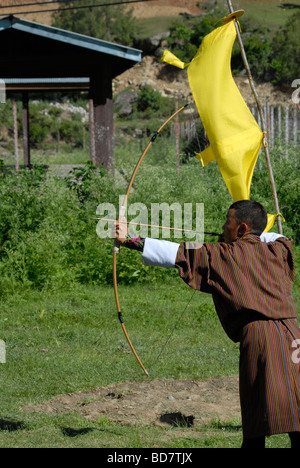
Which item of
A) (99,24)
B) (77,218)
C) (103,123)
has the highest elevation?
(99,24)

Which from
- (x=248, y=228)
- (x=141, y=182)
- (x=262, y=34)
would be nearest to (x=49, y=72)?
(x=141, y=182)

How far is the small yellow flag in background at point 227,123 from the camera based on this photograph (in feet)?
17.5

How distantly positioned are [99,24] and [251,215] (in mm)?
54318

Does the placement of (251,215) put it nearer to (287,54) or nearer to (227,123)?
(227,123)

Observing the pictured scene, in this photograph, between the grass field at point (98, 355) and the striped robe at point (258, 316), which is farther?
the grass field at point (98, 355)

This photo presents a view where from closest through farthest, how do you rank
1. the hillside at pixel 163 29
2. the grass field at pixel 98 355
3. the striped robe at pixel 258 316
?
the striped robe at pixel 258 316, the grass field at pixel 98 355, the hillside at pixel 163 29

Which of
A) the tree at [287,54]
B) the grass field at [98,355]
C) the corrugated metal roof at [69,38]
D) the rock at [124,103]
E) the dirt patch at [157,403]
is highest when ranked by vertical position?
the tree at [287,54]

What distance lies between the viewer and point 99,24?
5484 cm

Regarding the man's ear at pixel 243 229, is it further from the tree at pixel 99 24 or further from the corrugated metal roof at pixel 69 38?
the tree at pixel 99 24

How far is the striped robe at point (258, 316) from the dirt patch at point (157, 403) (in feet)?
6.05

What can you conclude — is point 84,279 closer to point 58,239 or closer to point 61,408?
point 58,239

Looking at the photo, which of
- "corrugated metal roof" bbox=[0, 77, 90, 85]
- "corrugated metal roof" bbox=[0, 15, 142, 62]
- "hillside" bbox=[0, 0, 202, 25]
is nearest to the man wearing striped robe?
"corrugated metal roof" bbox=[0, 15, 142, 62]

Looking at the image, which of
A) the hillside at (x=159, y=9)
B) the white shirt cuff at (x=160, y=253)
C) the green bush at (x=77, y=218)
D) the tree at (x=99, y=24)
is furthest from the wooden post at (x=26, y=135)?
the hillside at (x=159, y=9)

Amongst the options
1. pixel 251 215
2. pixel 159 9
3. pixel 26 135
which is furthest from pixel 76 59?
pixel 159 9
